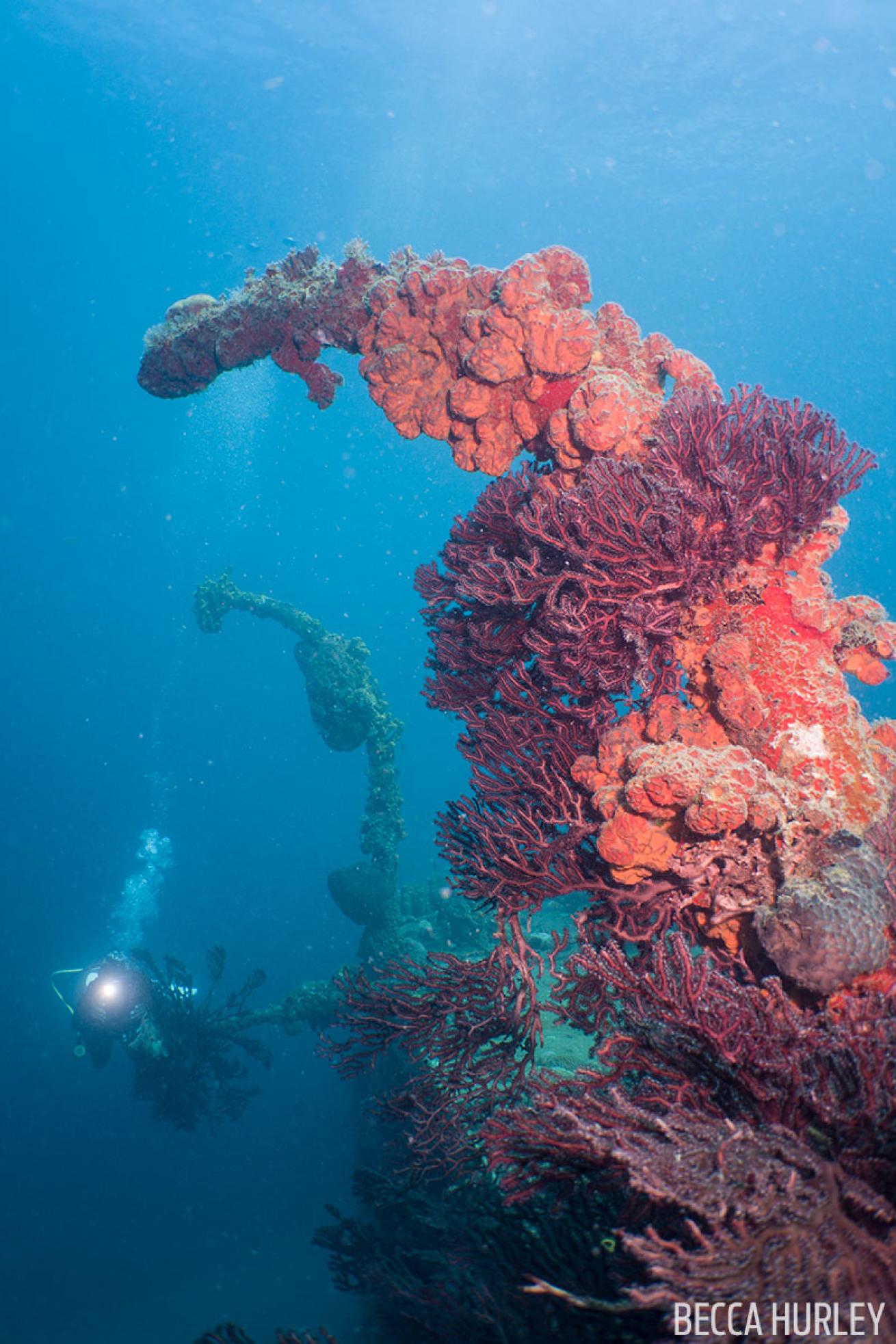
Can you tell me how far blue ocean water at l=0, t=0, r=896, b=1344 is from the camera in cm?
2052

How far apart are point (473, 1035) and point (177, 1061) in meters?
13.9

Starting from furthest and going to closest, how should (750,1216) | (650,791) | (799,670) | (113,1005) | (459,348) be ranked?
(113,1005) < (459,348) < (799,670) < (650,791) < (750,1216)

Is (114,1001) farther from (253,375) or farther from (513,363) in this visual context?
(253,375)

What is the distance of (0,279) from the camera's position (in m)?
94.9

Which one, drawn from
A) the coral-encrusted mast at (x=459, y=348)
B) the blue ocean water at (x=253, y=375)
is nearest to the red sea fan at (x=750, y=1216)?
the coral-encrusted mast at (x=459, y=348)

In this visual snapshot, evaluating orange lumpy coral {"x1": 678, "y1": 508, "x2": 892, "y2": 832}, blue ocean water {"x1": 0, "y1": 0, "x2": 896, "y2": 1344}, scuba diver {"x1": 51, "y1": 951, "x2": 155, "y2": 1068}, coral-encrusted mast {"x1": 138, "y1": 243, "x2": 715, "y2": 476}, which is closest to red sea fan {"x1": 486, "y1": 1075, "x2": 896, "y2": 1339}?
orange lumpy coral {"x1": 678, "y1": 508, "x2": 892, "y2": 832}

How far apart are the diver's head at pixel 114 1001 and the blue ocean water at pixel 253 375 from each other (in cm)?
688

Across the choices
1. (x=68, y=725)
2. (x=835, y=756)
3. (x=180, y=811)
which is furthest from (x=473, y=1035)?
(x=68, y=725)

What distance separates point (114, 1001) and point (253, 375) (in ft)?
406

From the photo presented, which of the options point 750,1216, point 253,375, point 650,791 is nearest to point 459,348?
point 650,791

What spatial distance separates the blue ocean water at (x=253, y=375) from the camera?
20.5 m

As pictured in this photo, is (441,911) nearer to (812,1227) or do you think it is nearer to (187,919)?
(812,1227)

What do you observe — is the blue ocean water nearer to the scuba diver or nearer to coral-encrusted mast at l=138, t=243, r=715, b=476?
the scuba diver

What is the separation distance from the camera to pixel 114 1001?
15961 millimetres
